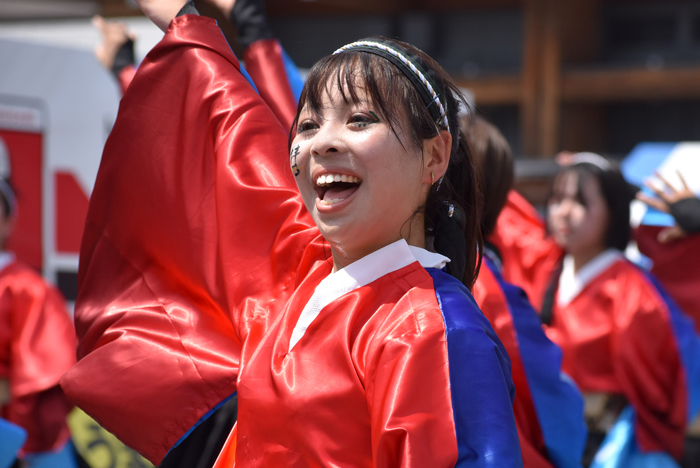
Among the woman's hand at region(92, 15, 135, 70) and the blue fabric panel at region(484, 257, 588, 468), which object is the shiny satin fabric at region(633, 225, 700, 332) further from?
the woman's hand at region(92, 15, 135, 70)

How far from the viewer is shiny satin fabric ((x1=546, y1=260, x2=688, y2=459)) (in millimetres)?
2561

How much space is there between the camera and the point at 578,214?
2.63 meters

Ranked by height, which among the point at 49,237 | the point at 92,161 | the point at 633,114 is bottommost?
the point at 633,114

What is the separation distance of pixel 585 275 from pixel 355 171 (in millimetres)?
2014

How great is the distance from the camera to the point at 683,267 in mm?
2723

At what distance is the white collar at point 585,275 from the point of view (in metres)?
2.70

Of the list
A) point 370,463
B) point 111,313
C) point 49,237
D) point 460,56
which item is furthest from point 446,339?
point 460,56

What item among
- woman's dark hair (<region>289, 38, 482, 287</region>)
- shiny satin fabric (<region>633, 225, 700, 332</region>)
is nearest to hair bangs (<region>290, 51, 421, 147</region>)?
woman's dark hair (<region>289, 38, 482, 287</region>)

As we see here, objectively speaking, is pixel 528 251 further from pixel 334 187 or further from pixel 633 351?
pixel 334 187

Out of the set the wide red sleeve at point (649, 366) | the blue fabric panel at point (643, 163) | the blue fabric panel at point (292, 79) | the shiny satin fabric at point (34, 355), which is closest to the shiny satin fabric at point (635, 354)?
the wide red sleeve at point (649, 366)

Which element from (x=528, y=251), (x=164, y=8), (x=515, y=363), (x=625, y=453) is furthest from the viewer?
(x=528, y=251)

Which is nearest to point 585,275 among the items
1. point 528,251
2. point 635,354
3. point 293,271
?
point 528,251

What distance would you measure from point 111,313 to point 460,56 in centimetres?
407

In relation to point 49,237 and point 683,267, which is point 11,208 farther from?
point 683,267
